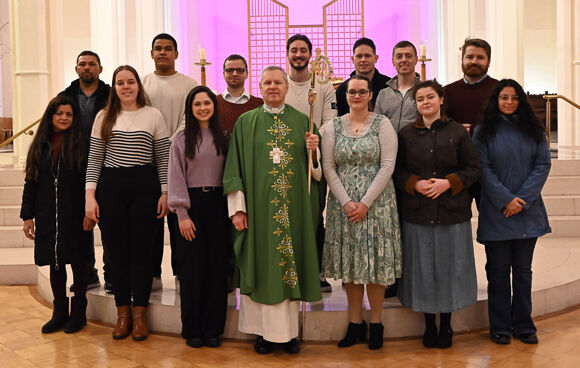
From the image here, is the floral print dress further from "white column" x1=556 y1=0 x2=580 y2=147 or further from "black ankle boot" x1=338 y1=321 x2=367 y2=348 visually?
"white column" x1=556 y1=0 x2=580 y2=147

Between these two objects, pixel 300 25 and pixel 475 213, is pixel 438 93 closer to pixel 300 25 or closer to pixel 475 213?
pixel 475 213

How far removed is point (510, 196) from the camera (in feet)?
13.2

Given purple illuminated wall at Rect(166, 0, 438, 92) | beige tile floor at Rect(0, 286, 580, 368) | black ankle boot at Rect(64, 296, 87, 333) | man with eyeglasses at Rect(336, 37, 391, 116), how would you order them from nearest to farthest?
beige tile floor at Rect(0, 286, 580, 368) → black ankle boot at Rect(64, 296, 87, 333) → man with eyeglasses at Rect(336, 37, 391, 116) → purple illuminated wall at Rect(166, 0, 438, 92)

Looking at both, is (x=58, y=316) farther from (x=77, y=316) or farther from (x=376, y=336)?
(x=376, y=336)

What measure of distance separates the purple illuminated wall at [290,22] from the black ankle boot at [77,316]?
11051mm

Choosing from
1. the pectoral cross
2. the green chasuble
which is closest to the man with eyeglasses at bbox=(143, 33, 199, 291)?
the green chasuble

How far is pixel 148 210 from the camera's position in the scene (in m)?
4.23

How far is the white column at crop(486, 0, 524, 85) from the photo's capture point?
400 inches

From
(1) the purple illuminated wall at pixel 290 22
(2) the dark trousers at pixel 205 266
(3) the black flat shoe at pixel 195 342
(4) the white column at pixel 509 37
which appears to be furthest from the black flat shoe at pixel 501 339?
(1) the purple illuminated wall at pixel 290 22

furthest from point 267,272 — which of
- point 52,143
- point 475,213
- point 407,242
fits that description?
point 475,213

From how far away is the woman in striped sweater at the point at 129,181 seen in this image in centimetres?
418

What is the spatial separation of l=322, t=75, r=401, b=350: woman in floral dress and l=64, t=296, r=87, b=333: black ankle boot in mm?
1816

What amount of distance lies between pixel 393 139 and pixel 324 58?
690 mm

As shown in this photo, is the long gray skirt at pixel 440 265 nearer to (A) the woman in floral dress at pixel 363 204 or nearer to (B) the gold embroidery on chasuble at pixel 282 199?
(A) the woman in floral dress at pixel 363 204
